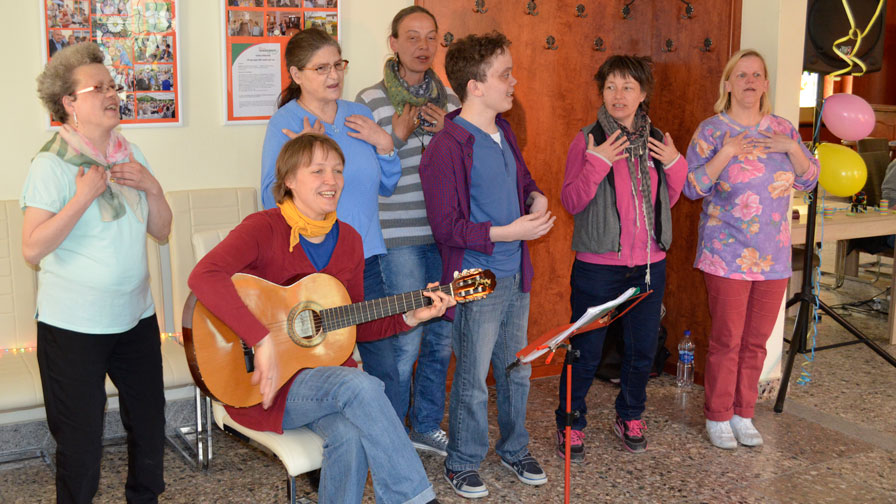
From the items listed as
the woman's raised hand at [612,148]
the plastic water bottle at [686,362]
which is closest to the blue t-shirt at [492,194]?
the woman's raised hand at [612,148]

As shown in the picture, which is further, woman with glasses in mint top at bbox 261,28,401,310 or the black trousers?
woman with glasses in mint top at bbox 261,28,401,310

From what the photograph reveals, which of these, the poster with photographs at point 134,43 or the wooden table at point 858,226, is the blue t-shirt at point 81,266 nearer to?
the poster with photographs at point 134,43

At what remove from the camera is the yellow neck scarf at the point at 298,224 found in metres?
2.39

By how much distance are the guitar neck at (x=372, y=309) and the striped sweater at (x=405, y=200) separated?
73 centimetres

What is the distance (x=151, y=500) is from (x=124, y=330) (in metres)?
0.57

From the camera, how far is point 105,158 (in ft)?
7.59

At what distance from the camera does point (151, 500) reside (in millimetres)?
2521

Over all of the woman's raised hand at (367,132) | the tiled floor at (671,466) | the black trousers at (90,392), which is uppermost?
the woman's raised hand at (367,132)

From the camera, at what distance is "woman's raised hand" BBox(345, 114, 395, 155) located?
9.20 ft

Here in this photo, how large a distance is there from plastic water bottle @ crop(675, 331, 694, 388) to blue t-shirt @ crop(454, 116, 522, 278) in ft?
5.17

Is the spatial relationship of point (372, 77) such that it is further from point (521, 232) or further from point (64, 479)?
point (64, 479)

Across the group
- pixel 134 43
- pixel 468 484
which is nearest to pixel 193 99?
pixel 134 43

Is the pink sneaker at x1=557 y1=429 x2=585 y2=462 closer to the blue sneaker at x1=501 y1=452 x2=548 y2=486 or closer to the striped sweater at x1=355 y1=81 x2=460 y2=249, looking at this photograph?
the blue sneaker at x1=501 y1=452 x2=548 y2=486

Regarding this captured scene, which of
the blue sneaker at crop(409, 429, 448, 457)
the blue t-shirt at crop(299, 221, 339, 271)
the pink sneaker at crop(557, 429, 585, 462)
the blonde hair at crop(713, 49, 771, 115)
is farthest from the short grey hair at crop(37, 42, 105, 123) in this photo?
the blonde hair at crop(713, 49, 771, 115)
